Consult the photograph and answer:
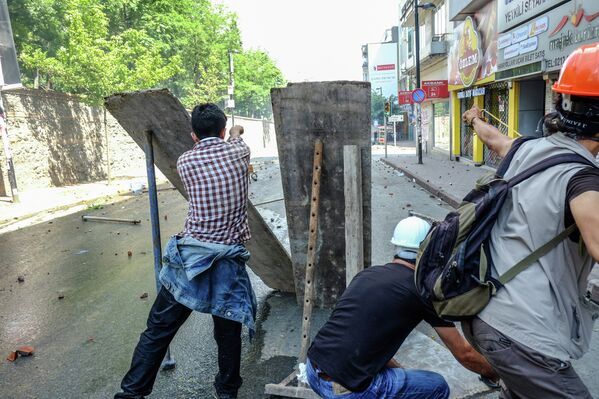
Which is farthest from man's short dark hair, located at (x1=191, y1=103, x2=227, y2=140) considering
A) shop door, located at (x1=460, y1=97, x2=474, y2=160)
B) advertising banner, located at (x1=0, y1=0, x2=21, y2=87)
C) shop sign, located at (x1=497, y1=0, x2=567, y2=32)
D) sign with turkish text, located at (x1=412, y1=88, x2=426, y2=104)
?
shop door, located at (x1=460, y1=97, x2=474, y2=160)

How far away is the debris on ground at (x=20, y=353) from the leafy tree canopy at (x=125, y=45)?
36.9 ft

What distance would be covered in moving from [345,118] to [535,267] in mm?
2052

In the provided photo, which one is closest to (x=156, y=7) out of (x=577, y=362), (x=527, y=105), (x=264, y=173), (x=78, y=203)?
(x=264, y=173)

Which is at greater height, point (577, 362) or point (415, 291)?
point (415, 291)

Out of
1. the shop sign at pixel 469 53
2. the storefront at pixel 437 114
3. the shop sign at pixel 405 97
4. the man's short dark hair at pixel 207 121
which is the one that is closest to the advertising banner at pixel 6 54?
the man's short dark hair at pixel 207 121

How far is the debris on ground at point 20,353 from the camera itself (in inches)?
157

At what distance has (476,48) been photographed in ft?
54.2

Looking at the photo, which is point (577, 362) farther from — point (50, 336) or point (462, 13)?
point (462, 13)

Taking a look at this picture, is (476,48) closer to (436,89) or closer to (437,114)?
(436,89)

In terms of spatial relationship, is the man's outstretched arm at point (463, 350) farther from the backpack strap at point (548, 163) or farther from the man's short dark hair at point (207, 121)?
the man's short dark hair at point (207, 121)

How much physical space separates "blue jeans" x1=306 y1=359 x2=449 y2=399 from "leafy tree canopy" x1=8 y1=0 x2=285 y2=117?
13.2 m

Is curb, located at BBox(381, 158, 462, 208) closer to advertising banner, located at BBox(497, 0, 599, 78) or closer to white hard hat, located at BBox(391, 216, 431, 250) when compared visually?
advertising banner, located at BBox(497, 0, 599, 78)

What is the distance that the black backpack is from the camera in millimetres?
1628

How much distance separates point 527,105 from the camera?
1420 cm
